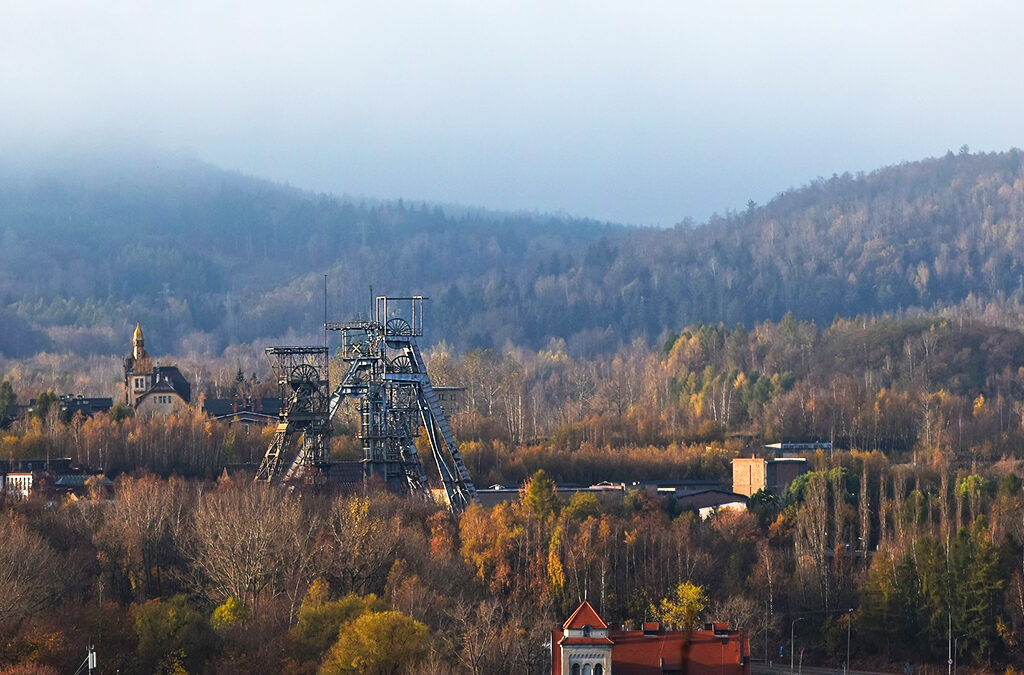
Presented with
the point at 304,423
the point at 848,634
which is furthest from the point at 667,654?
the point at 304,423

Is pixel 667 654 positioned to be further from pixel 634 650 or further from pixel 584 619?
pixel 584 619

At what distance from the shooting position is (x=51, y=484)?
8938 cm

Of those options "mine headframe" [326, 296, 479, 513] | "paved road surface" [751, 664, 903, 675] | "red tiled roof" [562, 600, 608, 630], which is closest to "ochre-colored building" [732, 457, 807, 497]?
"mine headframe" [326, 296, 479, 513]

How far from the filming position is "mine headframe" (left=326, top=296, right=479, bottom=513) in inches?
3305

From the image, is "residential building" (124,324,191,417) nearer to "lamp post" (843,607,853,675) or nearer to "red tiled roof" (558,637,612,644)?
"lamp post" (843,607,853,675)

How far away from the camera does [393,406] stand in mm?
84750

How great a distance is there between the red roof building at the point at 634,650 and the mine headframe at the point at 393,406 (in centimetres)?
2182

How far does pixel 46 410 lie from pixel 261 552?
44.2m

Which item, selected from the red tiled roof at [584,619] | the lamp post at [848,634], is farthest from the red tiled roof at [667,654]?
the lamp post at [848,634]

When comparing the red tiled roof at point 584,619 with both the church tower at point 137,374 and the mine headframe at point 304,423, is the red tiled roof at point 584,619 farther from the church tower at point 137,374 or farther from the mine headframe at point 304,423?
the church tower at point 137,374

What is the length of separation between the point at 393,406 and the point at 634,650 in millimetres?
24415

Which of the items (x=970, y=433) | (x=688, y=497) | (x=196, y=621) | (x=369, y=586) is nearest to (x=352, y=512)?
(x=369, y=586)

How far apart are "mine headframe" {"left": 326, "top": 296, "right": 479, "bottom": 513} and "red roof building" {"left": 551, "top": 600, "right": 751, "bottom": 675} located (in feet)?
71.6

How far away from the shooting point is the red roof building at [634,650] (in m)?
61.3
